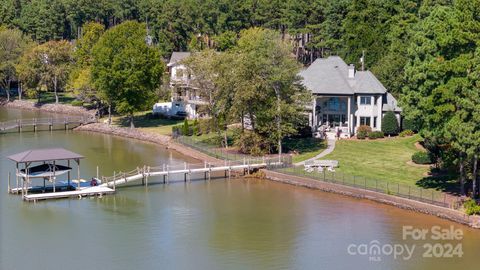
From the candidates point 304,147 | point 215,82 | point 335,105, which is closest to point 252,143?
point 304,147

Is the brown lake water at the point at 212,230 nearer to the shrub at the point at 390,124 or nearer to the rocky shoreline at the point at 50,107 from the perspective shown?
the shrub at the point at 390,124

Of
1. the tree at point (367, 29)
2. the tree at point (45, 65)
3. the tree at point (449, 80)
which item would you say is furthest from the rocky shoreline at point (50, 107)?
the tree at point (449, 80)

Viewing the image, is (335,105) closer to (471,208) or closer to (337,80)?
(337,80)

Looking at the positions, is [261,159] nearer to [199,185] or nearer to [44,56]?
[199,185]

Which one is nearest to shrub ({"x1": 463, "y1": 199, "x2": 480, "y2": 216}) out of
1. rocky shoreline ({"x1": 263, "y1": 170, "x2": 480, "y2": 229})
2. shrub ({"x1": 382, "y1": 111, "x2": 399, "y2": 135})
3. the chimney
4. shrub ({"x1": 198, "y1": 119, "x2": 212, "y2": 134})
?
rocky shoreline ({"x1": 263, "y1": 170, "x2": 480, "y2": 229})

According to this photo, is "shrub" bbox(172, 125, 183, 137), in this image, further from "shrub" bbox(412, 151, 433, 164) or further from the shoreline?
"shrub" bbox(412, 151, 433, 164)

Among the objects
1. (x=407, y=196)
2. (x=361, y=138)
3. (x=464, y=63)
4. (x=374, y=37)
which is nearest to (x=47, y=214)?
(x=407, y=196)
